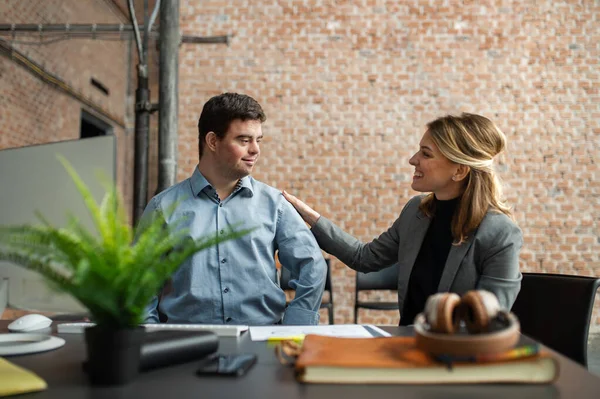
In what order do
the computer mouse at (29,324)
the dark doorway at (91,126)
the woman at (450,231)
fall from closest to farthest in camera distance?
the computer mouse at (29,324) → the woman at (450,231) → the dark doorway at (91,126)

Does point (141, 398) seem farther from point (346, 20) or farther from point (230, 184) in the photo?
point (346, 20)

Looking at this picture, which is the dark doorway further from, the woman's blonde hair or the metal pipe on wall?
the woman's blonde hair

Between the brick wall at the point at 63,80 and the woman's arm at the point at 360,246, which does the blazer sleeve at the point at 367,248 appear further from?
the brick wall at the point at 63,80

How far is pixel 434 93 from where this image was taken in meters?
5.07

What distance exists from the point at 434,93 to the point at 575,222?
1.76 metres

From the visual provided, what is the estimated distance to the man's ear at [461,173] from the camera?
6.09ft

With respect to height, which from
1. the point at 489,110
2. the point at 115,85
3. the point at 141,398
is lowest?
the point at 141,398

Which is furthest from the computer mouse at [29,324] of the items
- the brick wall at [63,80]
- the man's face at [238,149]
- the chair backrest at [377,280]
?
the brick wall at [63,80]

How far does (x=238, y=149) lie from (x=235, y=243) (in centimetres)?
35

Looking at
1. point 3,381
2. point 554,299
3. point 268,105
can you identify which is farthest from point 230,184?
point 268,105

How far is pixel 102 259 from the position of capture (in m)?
0.77

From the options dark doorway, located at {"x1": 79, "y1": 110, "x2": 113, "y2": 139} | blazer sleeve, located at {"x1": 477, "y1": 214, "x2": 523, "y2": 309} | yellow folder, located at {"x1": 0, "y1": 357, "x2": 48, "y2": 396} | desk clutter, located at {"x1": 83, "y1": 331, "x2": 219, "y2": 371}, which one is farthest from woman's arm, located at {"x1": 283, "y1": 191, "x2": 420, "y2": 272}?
dark doorway, located at {"x1": 79, "y1": 110, "x2": 113, "y2": 139}

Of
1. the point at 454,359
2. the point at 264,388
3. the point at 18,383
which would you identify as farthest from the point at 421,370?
the point at 18,383

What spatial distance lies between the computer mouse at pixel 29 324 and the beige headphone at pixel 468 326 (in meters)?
0.92
